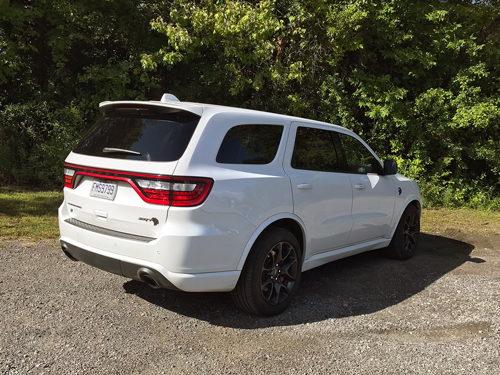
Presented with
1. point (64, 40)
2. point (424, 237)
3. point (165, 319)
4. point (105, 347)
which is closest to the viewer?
point (105, 347)

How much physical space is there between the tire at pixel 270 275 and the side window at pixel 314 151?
29.6 inches

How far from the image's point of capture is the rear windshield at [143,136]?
365cm

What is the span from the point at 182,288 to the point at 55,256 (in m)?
2.88

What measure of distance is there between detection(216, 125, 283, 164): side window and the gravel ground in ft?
4.67

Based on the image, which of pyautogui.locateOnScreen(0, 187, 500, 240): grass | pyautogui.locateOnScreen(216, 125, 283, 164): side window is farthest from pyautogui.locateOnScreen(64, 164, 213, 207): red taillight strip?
pyautogui.locateOnScreen(0, 187, 500, 240): grass

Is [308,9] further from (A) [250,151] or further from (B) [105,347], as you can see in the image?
(B) [105,347]

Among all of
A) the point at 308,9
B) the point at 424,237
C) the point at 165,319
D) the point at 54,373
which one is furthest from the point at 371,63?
the point at 54,373

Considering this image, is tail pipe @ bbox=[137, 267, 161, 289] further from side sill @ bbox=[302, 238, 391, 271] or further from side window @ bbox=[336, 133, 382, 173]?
side window @ bbox=[336, 133, 382, 173]

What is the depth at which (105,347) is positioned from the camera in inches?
136

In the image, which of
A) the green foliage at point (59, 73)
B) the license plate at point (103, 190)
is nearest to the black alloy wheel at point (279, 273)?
the license plate at point (103, 190)

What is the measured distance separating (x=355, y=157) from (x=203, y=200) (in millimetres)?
2580

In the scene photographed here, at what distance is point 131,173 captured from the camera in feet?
11.9

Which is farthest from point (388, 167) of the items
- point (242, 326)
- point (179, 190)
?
point (179, 190)

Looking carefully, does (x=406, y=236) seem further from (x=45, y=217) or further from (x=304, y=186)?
(x=45, y=217)
